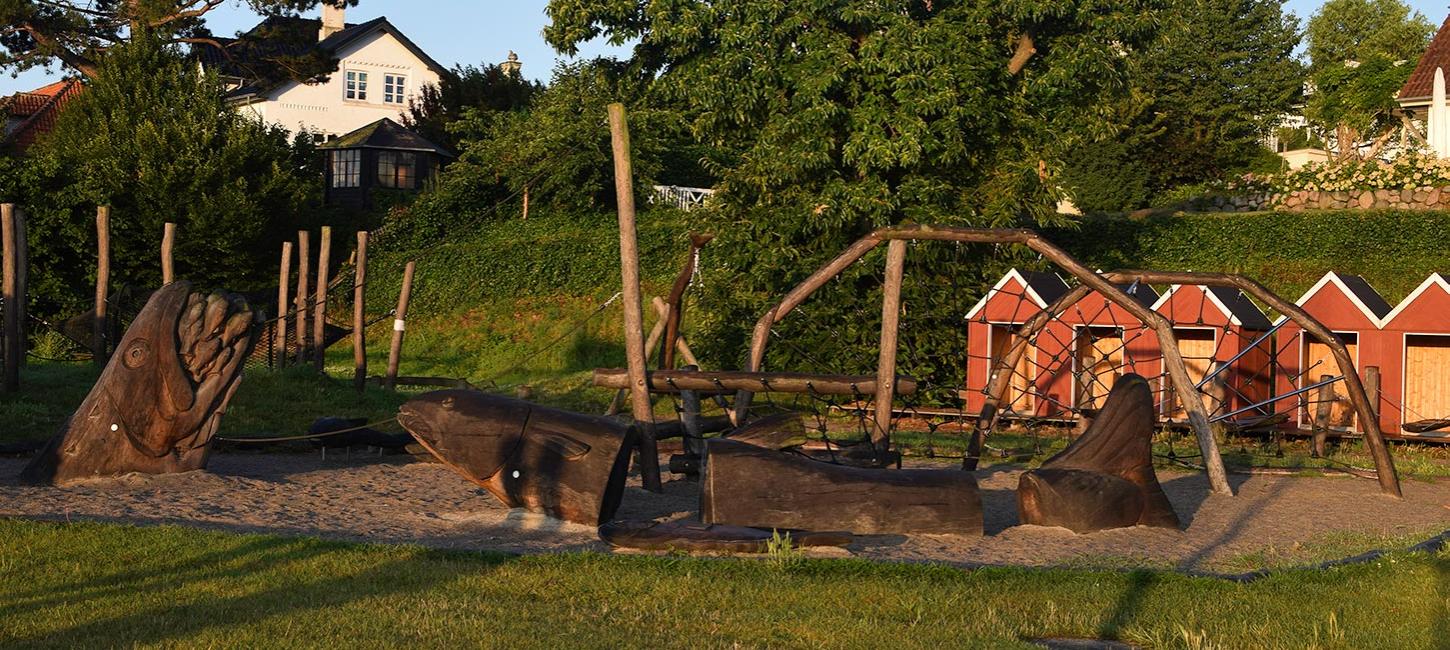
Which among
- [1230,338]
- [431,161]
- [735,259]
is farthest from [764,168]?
[431,161]

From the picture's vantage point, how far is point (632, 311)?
45.5 feet

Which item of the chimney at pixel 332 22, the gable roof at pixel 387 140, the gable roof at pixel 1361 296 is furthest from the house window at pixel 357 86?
the gable roof at pixel 1361 296

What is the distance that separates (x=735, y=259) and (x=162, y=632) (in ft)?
70.5

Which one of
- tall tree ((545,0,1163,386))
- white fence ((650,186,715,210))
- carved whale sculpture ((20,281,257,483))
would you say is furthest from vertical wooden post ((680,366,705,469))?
white fence ((650,186,715,210))

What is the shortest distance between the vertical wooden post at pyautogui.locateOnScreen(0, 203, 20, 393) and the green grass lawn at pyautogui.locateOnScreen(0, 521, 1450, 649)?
9.04m

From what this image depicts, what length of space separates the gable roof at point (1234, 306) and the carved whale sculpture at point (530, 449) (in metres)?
13.9

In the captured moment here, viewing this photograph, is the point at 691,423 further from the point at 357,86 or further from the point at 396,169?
the point at 357,86

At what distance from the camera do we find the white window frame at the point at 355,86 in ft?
196

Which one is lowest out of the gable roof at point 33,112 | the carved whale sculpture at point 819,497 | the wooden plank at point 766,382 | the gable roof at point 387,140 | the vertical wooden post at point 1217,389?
the carved whale sculpture at point 819,497

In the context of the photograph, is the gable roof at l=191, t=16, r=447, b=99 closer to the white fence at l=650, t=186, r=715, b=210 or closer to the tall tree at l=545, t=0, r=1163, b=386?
the white fence at l=650, t=186, r=715, b=210

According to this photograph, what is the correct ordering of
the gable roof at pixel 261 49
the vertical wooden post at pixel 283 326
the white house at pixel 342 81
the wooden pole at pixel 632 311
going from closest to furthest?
the wooden pole at pixel 632 311 < the vertical wooden post at pixel 283 326 < the gable roof at pixel 261 49 < the white house at pixel 342 81

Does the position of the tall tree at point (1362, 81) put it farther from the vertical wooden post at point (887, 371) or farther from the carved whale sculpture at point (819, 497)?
the carved whale sculpture at point (819, 497)

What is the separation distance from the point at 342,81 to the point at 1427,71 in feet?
131

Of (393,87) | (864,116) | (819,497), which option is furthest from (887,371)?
(393,87)
